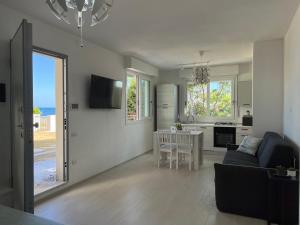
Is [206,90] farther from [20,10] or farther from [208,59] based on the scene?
[20,10]

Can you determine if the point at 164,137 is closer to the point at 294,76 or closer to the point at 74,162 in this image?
the point at 74,162

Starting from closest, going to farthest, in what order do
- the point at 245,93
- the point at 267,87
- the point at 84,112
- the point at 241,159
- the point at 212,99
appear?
the point at 241,159 < the point at 84,112 < the point at 267,87 < the point at 245,93 < the point at 212,99

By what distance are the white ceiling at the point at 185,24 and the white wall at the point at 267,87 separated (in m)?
0.26

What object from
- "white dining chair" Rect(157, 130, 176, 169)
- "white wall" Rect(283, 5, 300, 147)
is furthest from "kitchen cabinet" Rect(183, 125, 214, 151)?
"white wall" Rect(283, 5, 300, 147)

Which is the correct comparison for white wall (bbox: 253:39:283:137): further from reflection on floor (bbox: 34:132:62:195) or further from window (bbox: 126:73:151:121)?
reflection on floor (bbox: 34:132:62:195)

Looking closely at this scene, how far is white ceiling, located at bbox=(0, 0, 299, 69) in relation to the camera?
2.80 metres

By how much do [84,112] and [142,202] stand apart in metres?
1.95

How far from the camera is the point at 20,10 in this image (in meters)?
2.93

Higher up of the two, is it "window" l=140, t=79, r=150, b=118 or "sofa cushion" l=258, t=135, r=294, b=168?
"window" l=140, t=79, r=150, b=118

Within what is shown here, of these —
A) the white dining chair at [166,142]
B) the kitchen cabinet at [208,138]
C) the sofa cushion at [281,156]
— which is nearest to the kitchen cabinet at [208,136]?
the kitchen cabinet at [208,138]

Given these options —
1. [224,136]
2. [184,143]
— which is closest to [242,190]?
[184,143]

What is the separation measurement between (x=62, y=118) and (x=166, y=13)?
2358 millimetres

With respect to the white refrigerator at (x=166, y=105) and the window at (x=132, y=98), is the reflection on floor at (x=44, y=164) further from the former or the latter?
the white refrigerator at (x=166, y=105)

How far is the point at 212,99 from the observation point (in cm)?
717
